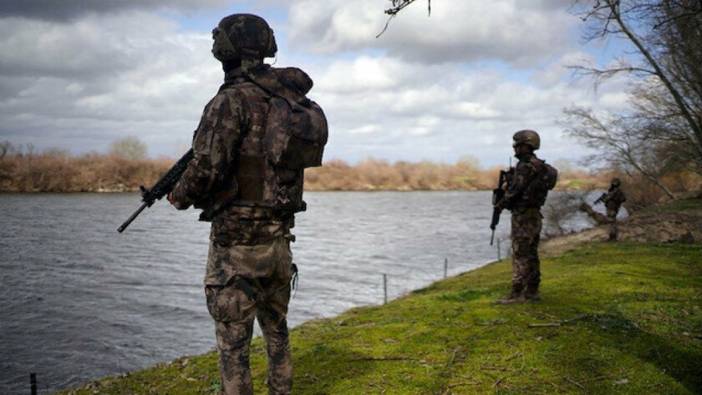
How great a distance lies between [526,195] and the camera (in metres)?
10.5

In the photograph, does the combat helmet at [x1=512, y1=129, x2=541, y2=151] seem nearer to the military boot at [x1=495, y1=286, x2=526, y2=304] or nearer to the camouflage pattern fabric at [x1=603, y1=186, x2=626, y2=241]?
the military boot at [x1=495, y1=286, x2=526, y2=304]

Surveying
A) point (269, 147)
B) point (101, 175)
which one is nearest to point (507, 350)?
point (269, 147)

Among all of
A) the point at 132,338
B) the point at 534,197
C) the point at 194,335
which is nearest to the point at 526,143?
the point at 534,197

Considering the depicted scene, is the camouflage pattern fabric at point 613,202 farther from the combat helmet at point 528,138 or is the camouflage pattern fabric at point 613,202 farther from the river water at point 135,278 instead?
the combat helmet at point 528,138

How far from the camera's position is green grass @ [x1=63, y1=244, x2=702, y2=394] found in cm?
686

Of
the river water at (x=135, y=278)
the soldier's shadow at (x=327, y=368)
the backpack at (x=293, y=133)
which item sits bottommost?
the river water at (x=135, y=278)

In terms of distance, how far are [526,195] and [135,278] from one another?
77.5 ft

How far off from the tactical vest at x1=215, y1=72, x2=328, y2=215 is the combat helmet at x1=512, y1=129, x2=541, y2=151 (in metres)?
6.40

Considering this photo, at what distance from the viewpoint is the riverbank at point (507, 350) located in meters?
6.88

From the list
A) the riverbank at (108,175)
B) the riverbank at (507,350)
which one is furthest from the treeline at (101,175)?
the riverbank at (507,350)

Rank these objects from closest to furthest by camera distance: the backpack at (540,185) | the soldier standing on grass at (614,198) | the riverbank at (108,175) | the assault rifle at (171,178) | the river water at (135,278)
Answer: the assault rifle at (171,178), the backpack at (540,185), the river water at (135,278), the soldier standing on grass at (614,198), the riverbank at (108,175)

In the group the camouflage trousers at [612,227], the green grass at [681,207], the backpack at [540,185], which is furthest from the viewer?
the green grass at [681,207]

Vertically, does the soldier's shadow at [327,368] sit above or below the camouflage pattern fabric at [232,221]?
below

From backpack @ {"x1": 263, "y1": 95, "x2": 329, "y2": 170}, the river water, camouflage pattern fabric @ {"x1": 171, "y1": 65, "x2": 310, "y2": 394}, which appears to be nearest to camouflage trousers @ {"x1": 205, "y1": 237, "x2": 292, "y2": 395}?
camouflage pattern fabric @ {"x1": 171, "y1": 65, "x2": 310, "y2": 394}
